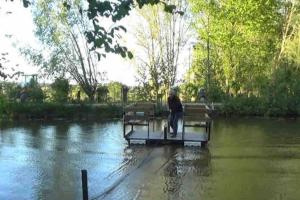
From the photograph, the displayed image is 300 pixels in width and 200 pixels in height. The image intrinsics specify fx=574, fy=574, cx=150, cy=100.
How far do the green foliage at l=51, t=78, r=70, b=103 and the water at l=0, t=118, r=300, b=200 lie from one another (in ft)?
34.1

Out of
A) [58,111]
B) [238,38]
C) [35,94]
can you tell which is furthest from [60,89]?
[238,38]

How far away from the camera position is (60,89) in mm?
34688

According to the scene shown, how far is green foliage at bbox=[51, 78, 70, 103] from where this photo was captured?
33.3 metres

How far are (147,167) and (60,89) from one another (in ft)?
70.0

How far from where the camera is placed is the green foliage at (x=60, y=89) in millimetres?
33312

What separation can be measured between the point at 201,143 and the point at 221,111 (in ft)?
53.3

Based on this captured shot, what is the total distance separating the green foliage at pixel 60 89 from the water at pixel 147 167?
10.4 meters

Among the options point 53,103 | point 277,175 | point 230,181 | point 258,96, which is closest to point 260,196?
point 230,181

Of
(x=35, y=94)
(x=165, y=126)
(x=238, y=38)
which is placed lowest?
(x=165, y=126)

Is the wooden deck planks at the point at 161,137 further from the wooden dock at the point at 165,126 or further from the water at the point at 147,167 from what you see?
the water at the point at 147,167

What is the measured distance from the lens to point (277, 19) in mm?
40031

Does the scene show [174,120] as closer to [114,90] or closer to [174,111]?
[174,111]

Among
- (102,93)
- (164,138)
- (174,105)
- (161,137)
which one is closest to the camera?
(164,138)

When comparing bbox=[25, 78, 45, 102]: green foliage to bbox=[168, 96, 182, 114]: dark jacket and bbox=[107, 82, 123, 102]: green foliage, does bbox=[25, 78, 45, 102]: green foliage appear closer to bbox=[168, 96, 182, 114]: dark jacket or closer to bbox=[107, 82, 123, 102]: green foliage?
bbox=[107, 82, 123, 102]: green foliage
